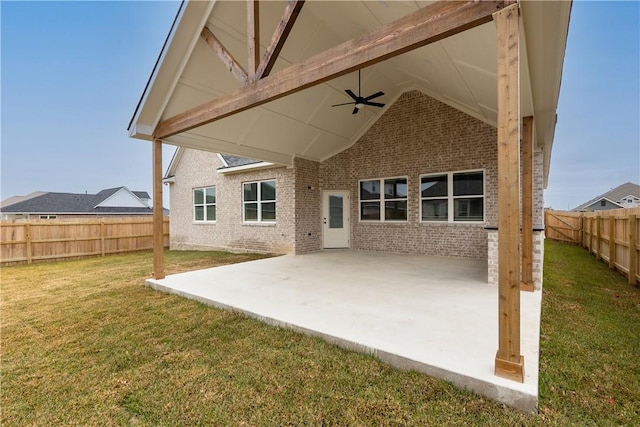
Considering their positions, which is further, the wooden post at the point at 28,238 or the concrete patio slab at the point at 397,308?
the wooden post at the point at 28,238

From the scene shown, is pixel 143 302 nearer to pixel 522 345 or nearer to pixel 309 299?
pixel 309 299

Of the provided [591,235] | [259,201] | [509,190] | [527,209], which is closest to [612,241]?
[591,235]

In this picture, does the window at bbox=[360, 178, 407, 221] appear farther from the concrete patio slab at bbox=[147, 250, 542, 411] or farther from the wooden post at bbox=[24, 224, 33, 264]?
the wooden post at bbox=[24, 224, 33, 264]

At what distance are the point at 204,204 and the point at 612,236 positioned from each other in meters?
13.1

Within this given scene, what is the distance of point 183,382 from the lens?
2488 mm

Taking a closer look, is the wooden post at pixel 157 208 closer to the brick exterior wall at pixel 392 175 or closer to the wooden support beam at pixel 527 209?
the brick exterior wall at pixel 392 175

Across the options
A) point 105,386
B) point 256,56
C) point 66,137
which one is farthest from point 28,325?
point 66,137

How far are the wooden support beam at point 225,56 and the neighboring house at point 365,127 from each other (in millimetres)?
25

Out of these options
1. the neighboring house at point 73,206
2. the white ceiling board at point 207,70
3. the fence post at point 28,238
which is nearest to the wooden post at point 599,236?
the white ceiling board at point 207,70

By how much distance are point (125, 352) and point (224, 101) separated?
11.0 ft

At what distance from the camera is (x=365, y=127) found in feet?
31.4

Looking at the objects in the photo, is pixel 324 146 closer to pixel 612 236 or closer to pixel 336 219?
pixel 336 219

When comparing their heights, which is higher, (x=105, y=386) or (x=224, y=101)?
(x=224, y=101)

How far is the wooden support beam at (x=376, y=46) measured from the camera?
234 centimetres
